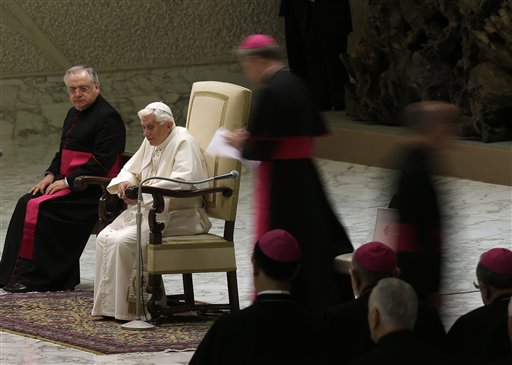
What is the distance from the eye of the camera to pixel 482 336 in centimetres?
492

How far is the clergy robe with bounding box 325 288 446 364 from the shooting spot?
4875mm

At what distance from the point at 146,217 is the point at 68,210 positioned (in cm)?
110

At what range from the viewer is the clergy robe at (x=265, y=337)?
15.0ft

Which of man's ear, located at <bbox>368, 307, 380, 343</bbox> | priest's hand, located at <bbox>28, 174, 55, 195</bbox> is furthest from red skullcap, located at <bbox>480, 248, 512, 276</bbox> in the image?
priest's hand, located at <bbox>28, 174, 55, 195</bbox>

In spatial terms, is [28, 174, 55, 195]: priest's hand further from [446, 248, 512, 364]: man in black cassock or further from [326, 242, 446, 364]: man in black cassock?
[446, 248, 512, 364]: man in black cassock

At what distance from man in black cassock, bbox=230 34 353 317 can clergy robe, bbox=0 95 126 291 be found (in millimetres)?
2205

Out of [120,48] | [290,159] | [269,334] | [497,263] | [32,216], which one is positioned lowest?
[32,216]

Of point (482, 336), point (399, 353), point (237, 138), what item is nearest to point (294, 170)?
point (237, 138)

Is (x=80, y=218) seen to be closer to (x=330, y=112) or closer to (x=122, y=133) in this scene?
(x=122, y=133)

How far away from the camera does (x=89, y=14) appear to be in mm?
15164

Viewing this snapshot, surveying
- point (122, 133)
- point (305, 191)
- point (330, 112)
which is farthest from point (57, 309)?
point (330, 112)

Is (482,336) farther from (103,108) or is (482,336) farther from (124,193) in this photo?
(103,108)

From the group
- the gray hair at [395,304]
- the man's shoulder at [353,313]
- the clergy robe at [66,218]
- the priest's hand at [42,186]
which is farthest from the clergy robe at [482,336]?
the priest's hand at [42,186]

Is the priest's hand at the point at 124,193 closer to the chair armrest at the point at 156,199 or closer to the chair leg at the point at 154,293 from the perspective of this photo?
the chair armrest at the point at 156,199
